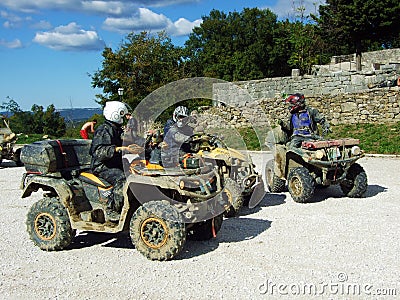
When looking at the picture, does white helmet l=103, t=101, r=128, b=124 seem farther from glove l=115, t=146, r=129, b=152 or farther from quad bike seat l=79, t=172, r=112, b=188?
quad bike seat l=79, t=172, r=112, b=188

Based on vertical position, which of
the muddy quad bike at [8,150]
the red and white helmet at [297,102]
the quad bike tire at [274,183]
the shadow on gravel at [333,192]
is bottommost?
the shadow on gravel at [333,192]

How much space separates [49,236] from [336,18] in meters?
29.8

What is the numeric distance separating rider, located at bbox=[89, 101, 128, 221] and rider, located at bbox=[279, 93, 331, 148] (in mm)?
4413

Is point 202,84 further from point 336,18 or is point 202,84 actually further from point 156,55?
point 336,18

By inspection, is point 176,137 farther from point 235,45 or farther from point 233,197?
point 235,45

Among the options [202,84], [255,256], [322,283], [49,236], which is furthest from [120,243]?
[202,84]

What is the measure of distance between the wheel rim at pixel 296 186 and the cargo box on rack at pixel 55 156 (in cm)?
417

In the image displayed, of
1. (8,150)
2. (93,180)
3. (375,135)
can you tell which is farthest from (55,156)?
(375,135)

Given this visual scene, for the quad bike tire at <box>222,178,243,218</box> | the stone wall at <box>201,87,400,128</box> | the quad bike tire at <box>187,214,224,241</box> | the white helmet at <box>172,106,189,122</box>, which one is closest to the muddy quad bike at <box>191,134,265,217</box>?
the quad bike tire at <box>222,178,243,218</box>

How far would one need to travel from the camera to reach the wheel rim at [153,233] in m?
5.90

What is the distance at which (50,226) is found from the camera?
21.6 feet

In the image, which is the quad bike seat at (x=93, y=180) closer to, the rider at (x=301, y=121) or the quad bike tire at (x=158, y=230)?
the quad bike tire at (x=158, y=230)

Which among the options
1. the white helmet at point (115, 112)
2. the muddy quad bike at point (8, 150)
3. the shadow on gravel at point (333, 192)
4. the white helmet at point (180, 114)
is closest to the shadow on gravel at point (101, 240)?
the white helmet at point (115, 112)

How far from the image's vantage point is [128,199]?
20.0 feet
